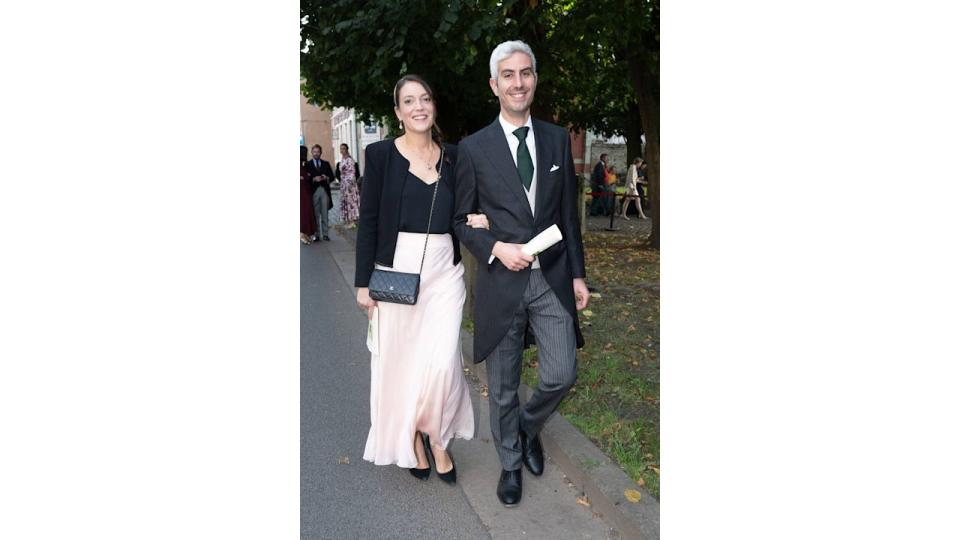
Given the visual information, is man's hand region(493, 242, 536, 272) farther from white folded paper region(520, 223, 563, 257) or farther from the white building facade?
the white building facade

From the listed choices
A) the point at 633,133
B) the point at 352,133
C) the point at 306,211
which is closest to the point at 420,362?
the point at 306,211

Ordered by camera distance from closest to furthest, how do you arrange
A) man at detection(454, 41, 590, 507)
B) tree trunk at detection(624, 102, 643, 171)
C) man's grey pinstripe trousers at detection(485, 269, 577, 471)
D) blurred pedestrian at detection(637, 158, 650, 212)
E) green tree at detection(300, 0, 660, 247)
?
man at detection(454, 41, 590, 507) < man's grey pinstripe trousers at detection(485, 269, 577, 471) < green tree at detection(300, 0, 660, 247) < blurred pedestrian at detection(637, 158, 650, 212) < tree trunk at detection(624, 102, 643, 171)

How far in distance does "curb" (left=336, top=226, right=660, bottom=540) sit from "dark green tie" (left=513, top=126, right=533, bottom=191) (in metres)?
1.45

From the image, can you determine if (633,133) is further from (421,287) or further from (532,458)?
(421,287)

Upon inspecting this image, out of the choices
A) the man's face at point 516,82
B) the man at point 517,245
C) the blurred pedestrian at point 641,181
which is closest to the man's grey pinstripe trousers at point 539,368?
the man at point 517,245

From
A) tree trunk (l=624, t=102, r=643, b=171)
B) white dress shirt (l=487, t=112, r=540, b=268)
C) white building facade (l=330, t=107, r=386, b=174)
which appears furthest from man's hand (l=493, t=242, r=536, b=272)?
white building facade (l=330, t=107, r=386, b=174)

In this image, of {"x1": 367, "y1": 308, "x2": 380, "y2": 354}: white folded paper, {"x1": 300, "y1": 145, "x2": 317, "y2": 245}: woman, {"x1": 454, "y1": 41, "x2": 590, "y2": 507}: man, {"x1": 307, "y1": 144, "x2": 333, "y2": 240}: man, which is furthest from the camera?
{"x1": 307, "y1": 144, "x2": 333, "y2": 240}: man

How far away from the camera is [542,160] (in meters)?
3.79

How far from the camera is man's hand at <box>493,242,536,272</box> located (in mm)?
3623

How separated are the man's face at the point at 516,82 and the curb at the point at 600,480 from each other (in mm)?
1783

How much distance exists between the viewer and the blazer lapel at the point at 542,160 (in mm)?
3766
